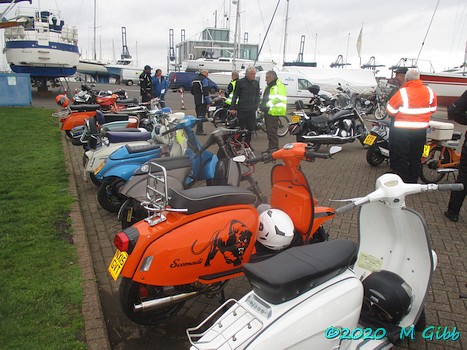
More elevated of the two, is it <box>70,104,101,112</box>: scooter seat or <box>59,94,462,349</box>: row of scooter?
<box>70,104,101,112</box>: scooter seat

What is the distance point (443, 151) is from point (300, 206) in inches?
172

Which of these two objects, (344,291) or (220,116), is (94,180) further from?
(220,116)

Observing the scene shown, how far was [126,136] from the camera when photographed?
18.9ft

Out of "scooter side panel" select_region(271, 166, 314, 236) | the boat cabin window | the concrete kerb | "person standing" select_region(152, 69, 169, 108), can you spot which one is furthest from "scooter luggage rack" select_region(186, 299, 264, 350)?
the boat cabin window

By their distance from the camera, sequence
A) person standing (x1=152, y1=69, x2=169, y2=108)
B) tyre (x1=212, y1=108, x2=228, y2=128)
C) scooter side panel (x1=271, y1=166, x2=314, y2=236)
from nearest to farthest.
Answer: scooter side panel (x1=271, y1=166, x2=314, y2=236)
tyre (x1=212, y1=108, x2=228, y2=128)
person standing (x1=152, y1=69, x2=169, y2=108)

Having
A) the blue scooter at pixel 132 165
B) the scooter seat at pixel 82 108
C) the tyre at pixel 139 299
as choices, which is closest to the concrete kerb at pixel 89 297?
the tyre at pixel 139 299

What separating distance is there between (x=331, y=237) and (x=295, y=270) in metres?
2.59

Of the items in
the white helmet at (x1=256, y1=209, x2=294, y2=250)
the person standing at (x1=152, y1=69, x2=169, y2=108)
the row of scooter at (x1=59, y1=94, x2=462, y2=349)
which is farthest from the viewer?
the person standing at (x1=152, y1=69, x2=169, y2=108)

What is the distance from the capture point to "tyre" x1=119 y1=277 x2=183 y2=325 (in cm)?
254

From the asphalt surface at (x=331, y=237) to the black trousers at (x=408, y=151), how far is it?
50 cm

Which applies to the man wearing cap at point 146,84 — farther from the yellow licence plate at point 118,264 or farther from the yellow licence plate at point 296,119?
the yellow licence plate at point 118,264

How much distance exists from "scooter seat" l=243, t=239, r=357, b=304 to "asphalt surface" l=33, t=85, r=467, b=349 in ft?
3.68

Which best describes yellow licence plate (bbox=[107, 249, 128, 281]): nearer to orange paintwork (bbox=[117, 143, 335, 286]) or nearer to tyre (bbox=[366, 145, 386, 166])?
orange paintwork (bbox=[117, 143, 335, 286])


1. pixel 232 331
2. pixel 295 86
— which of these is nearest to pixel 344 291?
pixel 232 331
